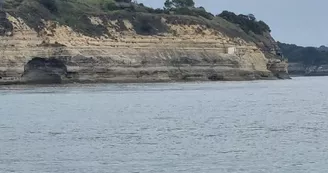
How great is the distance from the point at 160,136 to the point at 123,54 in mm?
56953

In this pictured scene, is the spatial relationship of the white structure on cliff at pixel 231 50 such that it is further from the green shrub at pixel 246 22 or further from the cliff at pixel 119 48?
the green shrub at pixel 246 22

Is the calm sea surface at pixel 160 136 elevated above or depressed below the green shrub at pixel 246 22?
below

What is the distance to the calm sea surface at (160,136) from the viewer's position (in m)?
25.4

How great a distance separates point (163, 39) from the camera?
97.9 metres

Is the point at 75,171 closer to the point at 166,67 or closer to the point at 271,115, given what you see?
the point at 271,115

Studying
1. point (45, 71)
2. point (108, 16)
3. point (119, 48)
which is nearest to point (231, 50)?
point (108, 16)

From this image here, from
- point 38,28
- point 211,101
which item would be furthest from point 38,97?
point 38,28

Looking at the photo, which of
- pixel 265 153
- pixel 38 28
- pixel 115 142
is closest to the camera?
pixel 265 153

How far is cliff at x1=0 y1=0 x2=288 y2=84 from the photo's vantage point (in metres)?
83.1

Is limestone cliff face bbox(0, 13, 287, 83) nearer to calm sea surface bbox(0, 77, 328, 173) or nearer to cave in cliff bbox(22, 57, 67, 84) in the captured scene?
cave in cliff bbox(22, 57, 67, 84)

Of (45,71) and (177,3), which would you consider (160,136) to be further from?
(177,3)

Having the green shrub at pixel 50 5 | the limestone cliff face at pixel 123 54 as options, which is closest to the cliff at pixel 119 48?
the limestone cliff face at pixel 123 54

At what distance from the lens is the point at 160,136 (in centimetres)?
3328

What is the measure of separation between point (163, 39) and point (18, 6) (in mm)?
16626
